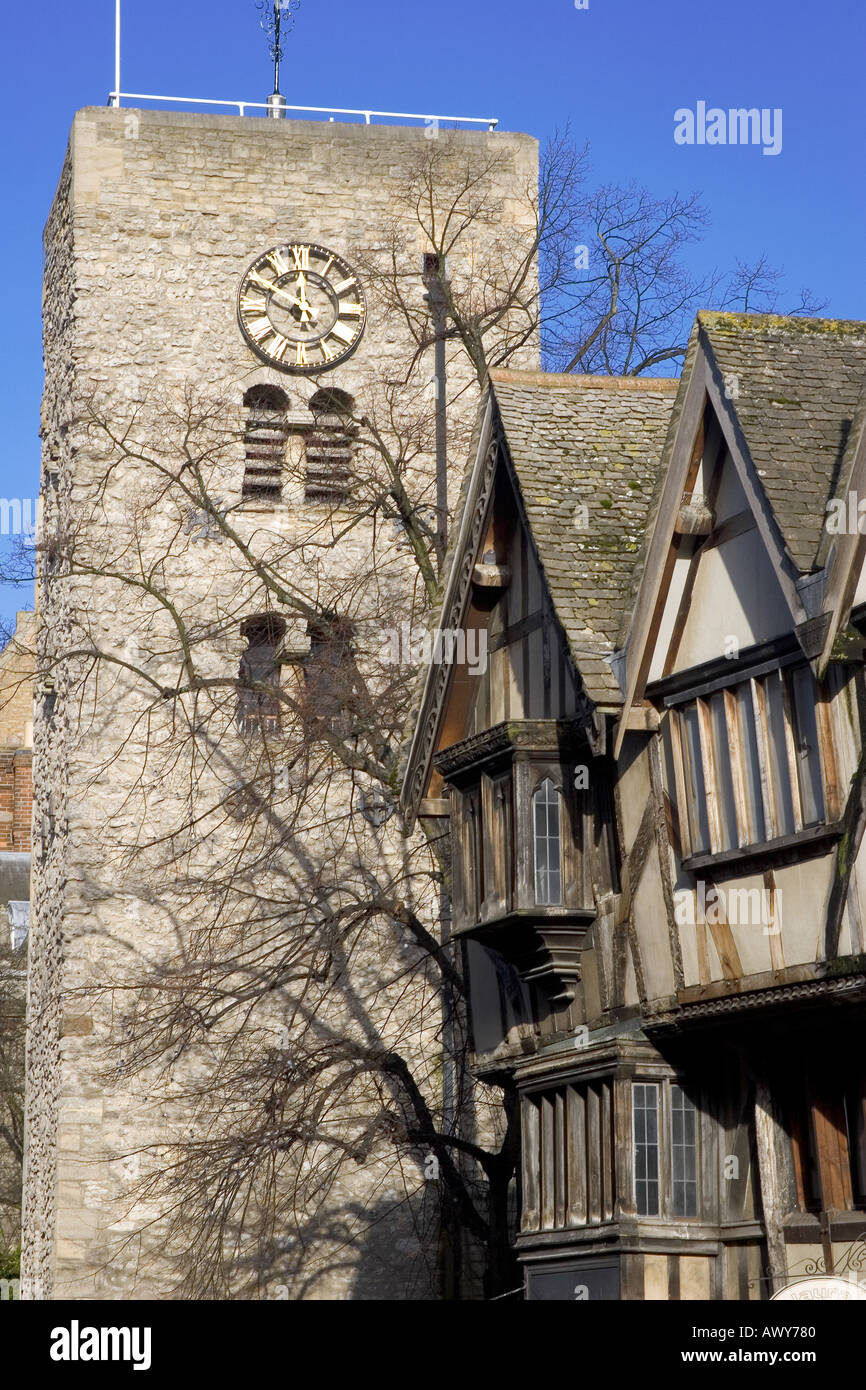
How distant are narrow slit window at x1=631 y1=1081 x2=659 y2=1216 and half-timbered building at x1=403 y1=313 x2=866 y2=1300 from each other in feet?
0.06

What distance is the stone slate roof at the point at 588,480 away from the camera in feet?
51.5

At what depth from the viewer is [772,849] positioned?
1369cm

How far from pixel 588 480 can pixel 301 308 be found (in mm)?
12353

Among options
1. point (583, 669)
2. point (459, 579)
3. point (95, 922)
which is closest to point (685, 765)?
point (583, 669)

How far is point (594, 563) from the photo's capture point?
1623cm

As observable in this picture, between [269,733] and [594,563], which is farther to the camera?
[269,733]

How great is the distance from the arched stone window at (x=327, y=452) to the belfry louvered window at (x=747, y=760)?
1276 centimetres

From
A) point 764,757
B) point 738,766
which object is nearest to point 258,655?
point 738,766

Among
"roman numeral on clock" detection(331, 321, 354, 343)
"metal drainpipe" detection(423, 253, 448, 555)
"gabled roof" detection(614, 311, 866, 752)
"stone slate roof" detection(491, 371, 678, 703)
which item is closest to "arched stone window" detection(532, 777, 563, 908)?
"gabled roof" detection(614, 311, 866, 752)

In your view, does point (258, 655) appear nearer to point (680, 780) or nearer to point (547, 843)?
point (547, 843)

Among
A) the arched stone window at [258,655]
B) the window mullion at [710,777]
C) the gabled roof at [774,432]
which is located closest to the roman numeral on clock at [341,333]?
the arched stone window at [258,655]

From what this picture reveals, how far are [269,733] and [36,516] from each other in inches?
386

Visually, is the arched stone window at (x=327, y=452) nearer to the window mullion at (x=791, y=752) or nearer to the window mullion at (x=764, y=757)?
the window mullion at (x=764, y=757)
